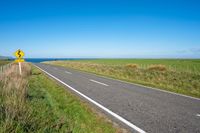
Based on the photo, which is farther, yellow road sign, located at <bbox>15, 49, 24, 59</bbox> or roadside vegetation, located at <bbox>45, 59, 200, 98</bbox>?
yellow road sign, located at <bbox>15, 49, 24, 59</bbox>

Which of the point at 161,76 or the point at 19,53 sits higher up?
A: the point at 19,53

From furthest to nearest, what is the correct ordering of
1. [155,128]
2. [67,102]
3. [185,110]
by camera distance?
1. [67,102]
2. [185,110]
3. [155,128]

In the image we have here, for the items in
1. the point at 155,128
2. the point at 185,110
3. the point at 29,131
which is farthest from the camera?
the point at 185,110

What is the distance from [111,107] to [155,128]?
88.9 inches

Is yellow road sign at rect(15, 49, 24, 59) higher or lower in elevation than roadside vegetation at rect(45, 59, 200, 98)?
higher

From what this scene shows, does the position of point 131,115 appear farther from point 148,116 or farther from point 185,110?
point 185,110

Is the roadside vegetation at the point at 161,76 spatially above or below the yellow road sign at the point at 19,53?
below

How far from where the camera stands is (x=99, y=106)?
679 centimetres

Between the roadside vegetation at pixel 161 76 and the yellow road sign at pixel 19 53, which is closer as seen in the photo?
the roadside vegetation at pixel 161 76

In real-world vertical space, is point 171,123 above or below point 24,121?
below

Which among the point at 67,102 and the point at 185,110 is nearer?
the point at 185,110

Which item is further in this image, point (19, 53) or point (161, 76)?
point (161, 76)

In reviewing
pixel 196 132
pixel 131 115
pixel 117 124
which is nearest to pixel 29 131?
pixel 117 124

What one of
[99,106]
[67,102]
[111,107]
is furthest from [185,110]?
[67,102]
